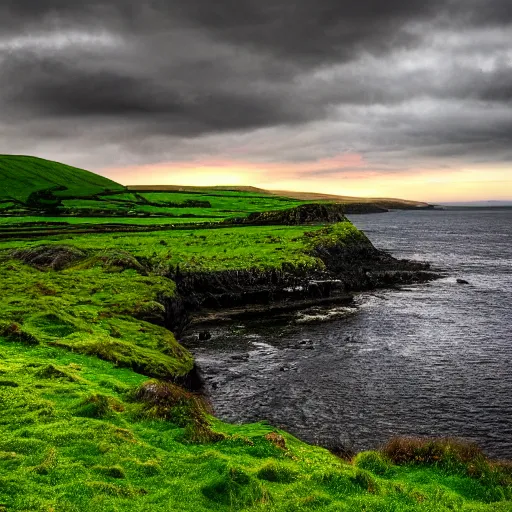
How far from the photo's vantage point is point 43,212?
161m

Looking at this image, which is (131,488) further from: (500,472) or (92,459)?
(500,472)

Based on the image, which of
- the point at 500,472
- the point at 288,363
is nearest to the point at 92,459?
the point at 500,472

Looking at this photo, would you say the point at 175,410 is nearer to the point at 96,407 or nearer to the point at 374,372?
the point at 96,407

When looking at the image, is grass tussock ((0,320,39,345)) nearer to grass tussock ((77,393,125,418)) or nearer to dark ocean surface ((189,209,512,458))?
grass tussock ((77,393,125,418))

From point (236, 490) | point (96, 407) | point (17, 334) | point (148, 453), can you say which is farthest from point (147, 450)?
point (17, 334)

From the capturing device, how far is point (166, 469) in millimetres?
20531

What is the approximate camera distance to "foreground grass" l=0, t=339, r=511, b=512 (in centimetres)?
1814

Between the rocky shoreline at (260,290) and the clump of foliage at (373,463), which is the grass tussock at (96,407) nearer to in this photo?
the clump of foliage at (373,463)

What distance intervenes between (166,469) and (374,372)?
111 feet

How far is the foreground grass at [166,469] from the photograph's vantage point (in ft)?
59.5

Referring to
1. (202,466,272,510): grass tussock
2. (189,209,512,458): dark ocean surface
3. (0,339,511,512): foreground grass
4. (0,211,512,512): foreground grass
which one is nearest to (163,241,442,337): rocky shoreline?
(189,209,512,458): dark ocean surface

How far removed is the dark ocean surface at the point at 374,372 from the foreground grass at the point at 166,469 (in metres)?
12.6

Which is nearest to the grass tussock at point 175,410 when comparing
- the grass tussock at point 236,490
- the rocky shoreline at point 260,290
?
the grass tussock at point 236,490

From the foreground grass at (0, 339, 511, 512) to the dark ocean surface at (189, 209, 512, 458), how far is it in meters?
12.6
